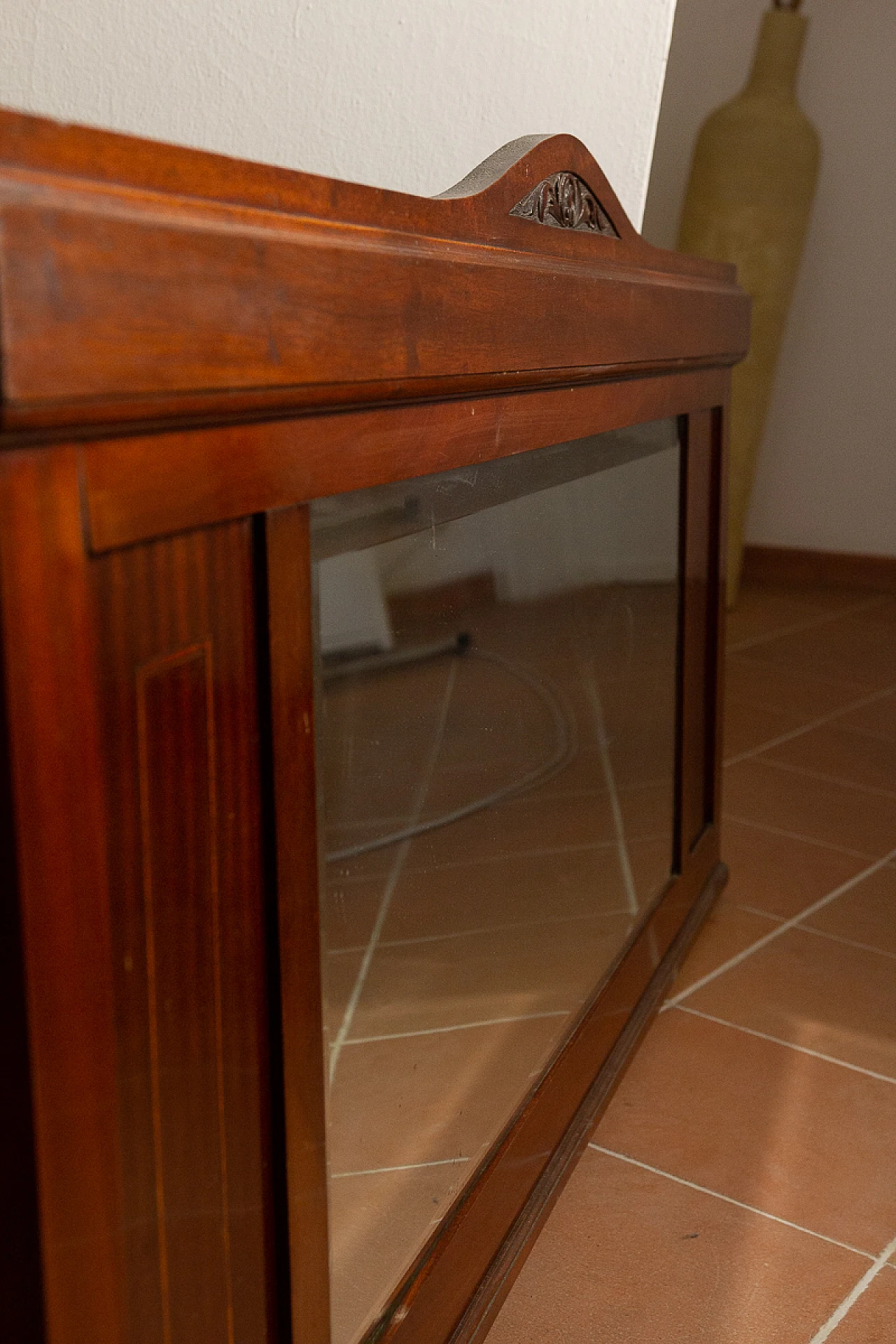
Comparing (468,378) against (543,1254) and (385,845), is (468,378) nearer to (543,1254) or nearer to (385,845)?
(385,845)

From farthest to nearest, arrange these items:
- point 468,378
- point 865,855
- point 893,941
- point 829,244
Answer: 1. point 829,244
2. point 865,855
3. point 893,941
4. point 468,378

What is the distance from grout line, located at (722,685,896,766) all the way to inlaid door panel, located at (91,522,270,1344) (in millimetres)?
1808

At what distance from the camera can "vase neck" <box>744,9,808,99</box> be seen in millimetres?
3395

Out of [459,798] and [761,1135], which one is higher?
[459,798]

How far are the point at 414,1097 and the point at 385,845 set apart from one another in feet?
0.55

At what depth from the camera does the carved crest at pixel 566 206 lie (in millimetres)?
848

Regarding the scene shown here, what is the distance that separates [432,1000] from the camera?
2.51ft

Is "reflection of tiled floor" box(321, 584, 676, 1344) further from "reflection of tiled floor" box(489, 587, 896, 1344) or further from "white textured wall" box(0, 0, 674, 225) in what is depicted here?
"white textured wall" box(0, 0, 674, 225)

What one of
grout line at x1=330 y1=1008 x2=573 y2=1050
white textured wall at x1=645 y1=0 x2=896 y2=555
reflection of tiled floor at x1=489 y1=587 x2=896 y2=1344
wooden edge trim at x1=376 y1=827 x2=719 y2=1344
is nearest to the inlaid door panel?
grout line at x1=330 y1=1008 x2=573 y2=1050

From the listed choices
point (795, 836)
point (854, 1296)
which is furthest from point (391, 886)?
point (795, 836)

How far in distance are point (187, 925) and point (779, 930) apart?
1.27m

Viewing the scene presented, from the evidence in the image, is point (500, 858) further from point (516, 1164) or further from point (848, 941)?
point (848, 941)

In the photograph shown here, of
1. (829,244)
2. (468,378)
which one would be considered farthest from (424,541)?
(829,244)

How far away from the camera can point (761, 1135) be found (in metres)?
1.20
